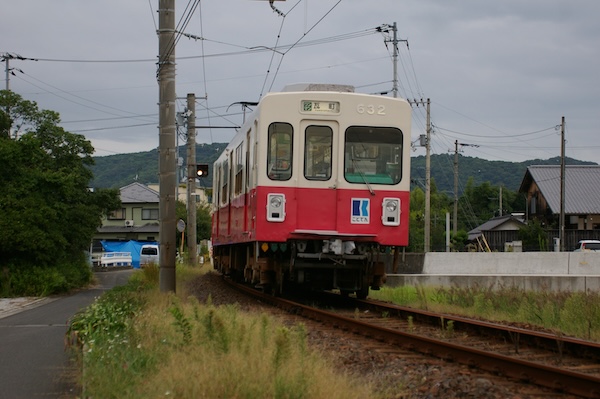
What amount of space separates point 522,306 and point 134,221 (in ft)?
207

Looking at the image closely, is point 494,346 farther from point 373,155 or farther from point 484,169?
point 484,169

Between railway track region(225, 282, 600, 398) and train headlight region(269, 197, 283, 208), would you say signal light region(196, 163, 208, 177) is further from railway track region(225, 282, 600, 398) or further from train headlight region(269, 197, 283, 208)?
railway track region(225, 282, 600, 398)

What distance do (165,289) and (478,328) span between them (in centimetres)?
650

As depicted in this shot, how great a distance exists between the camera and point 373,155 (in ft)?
43.5

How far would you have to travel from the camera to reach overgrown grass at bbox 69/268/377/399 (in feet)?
18.0

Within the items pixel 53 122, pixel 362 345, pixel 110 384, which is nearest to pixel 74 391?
pixel 110 384

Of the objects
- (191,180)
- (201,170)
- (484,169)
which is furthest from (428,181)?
(484,169)

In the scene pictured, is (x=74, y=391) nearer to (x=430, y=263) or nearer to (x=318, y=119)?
(x=318, y=119)

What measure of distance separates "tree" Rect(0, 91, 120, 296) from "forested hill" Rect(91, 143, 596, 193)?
82.7 metres

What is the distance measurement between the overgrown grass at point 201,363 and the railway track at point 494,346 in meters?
1.45

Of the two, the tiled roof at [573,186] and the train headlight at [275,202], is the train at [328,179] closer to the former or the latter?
the train headlight at [275,202]

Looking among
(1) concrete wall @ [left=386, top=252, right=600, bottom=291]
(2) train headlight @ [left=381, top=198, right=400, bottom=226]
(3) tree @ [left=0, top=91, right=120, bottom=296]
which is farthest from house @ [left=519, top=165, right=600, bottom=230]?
(2) train headlight @ [left=381, top=198, right=400, bottom=226]

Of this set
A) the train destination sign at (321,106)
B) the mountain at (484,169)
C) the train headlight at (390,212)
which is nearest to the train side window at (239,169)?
the train destination sign at (321,106)

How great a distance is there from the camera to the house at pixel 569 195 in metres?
50.0
